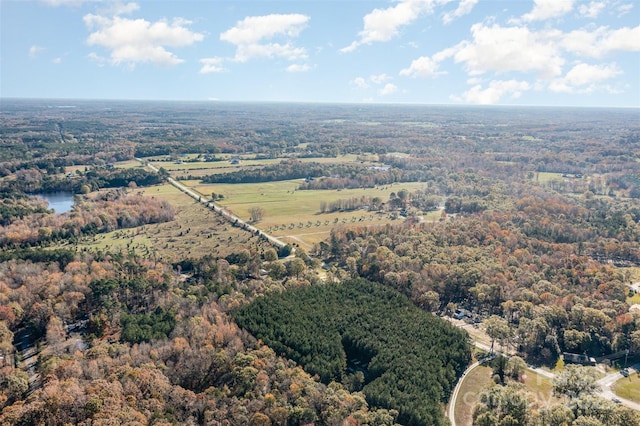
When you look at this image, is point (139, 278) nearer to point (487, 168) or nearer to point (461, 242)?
point (461, 242)

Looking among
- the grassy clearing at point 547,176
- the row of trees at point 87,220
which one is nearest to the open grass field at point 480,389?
the row of trees at point 87,220

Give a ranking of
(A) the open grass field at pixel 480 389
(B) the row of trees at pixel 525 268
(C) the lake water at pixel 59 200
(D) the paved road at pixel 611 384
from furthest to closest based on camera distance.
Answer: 1. (C) the lake water at pixel 59 200
2. (B) the row of trees at pixel 525 268
3. (D) the paved road at pixel 611 384
4. (A) the open grass field at pixel 480 389

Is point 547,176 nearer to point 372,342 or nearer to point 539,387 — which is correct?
point 539,387

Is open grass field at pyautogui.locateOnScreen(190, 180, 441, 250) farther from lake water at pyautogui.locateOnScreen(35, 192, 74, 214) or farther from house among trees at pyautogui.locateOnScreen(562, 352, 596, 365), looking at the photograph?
house among trees at pyautogui.locateOnScreen(562, 352, 596, 365)

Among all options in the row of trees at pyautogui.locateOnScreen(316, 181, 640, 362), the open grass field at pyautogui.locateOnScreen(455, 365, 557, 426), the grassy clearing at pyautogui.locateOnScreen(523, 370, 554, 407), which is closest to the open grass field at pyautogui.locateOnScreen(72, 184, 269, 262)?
the row of trees at pyautogui.locateOnScreen(316, 181, 640, 362)

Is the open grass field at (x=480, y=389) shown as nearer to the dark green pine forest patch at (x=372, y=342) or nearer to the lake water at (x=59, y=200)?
the dark green pine forest patch at (x=372, y=342)
